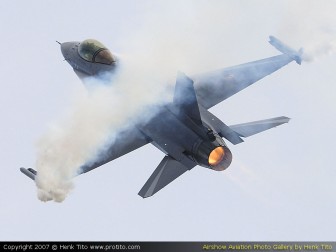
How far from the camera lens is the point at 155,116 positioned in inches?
1256

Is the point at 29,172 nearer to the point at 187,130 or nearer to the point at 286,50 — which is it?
the point at 187,130

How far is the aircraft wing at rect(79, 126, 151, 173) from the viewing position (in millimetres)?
32156

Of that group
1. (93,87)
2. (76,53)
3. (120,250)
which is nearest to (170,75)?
(93,87)

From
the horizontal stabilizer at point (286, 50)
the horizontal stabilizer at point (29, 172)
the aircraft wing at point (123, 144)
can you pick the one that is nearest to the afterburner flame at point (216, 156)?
the aircraft wing at point (123, 144)

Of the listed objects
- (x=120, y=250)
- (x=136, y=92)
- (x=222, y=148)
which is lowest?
(x=120, y=250)

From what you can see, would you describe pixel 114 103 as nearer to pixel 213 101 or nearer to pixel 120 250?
pixel 213 101

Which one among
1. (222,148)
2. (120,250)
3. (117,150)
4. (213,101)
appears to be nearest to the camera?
(120,250)

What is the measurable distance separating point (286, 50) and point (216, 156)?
8.27m

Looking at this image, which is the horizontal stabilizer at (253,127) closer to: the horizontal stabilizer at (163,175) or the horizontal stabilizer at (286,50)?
the horizontal stabilizer at (163,175)

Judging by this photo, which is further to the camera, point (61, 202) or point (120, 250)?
point (61, 202)

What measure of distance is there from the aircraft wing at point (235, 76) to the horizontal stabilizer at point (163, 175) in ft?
13.9

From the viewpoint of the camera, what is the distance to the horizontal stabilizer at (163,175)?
30750mm

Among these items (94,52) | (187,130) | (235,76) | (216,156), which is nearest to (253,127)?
(216,156)

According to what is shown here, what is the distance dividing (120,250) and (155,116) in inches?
292
